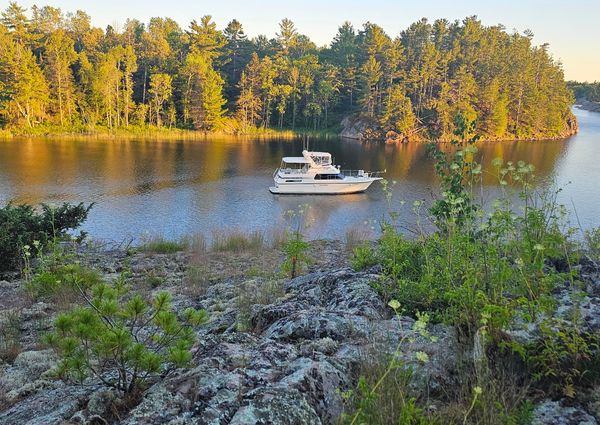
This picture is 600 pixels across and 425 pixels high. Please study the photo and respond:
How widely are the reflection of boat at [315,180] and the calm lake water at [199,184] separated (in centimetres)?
75

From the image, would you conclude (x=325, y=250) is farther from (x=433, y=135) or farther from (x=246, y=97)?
(x=433, y=135)

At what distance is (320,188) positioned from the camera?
30484 mm

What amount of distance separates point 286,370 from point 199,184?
2864 centimetres

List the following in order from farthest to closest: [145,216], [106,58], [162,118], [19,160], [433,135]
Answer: [433,135] < [162,118] < [106,58] < [19,160] < [145,216]

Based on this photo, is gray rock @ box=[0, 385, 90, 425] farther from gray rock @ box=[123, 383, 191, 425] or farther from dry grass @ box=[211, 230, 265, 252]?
dry grass @ box=[211, 230, 265, 252]

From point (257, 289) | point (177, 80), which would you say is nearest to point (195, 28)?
point (177, 80)

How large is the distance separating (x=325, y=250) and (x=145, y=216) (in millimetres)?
12405

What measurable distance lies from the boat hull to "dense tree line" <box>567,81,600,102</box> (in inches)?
5994

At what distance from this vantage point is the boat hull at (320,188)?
29625 millimetres

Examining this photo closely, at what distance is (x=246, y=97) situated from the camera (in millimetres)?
63406

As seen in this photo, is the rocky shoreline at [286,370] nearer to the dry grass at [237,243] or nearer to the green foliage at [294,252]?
the green foliage at [294,252]

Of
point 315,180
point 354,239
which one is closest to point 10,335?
point 354,239

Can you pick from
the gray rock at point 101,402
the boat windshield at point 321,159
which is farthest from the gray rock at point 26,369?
the boat windshield at point 321,159

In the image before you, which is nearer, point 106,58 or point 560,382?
point 560,382
